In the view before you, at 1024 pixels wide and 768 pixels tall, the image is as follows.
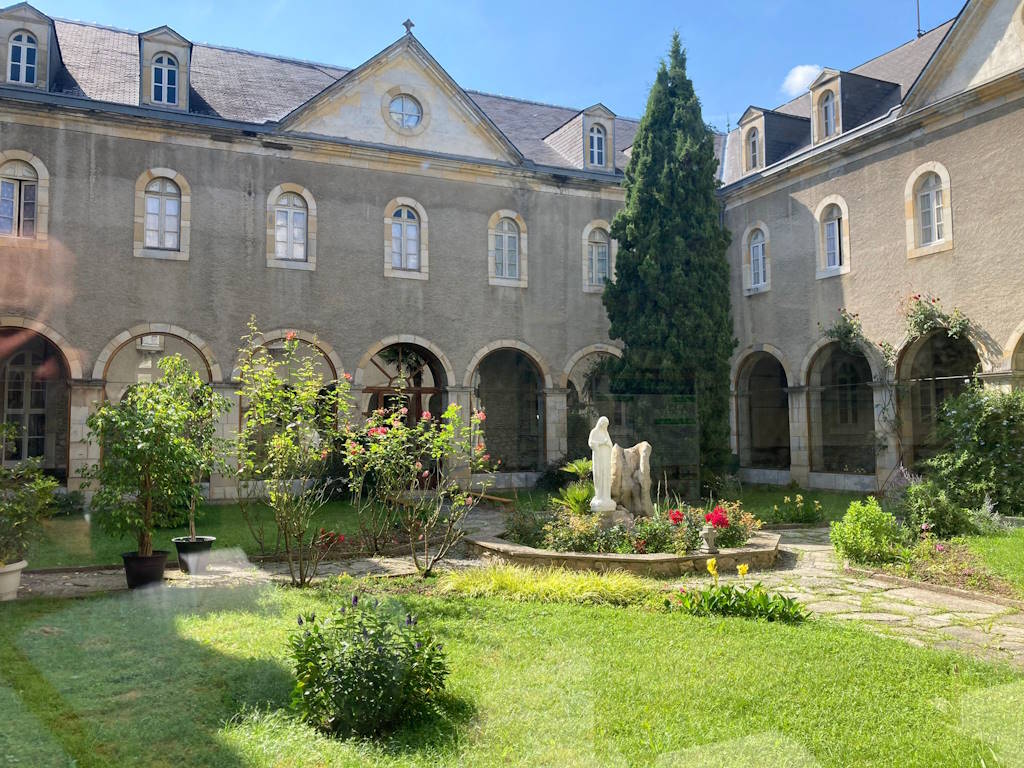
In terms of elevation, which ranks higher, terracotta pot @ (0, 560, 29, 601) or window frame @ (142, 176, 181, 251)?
window frame @ (142, 176, 181, 251)

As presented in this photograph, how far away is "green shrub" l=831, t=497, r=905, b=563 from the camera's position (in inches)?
340

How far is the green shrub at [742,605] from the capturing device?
624cm

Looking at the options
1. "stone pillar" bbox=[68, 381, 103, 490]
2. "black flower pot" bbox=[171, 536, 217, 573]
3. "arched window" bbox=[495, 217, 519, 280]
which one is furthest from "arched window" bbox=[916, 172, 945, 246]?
"stone pillar" bbox=[68, 381, 103, 490]

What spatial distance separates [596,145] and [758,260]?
4.72 meters

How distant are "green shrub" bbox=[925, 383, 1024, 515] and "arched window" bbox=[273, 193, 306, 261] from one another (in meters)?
12.3

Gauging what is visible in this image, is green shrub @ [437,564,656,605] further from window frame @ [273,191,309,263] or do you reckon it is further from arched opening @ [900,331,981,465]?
window frame @ [273,191,309,263]

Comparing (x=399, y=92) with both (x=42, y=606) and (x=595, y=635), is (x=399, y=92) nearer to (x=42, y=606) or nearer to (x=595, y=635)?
(x=42, y=606)

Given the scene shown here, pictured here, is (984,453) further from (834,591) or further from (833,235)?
(834,591)

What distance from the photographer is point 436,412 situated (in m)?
18.6

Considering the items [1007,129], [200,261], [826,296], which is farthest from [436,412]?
[1007,129]

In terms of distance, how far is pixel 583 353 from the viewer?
18.7 m

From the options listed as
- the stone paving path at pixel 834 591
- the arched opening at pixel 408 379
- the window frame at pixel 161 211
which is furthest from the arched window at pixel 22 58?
the stone paving path at pixel 834 591

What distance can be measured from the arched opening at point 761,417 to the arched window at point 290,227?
10.5 meters

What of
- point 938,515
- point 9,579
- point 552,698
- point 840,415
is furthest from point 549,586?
point 840,415
